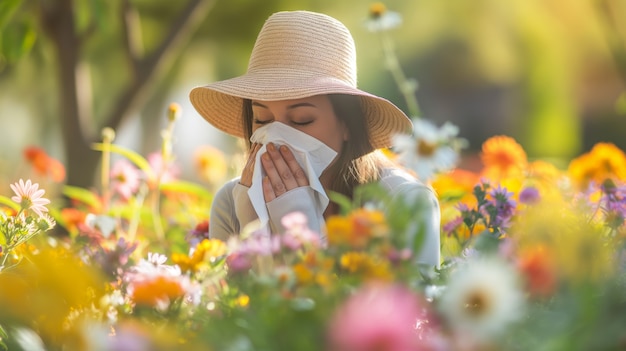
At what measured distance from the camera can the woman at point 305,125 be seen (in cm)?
175

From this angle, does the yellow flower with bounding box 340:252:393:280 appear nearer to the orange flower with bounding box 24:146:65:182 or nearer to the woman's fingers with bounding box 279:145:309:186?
the woman's fingers with bounding box 279:145:309:186

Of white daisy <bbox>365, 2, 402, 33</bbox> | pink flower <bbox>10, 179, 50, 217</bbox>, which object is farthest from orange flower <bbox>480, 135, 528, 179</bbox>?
pink flower <bbox>10, 179, 50, 217</bbox>

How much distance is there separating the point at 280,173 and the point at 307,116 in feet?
0.43

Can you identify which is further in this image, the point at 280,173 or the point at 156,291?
the point at 280,173

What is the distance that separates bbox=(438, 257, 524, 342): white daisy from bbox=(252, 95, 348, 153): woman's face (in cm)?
105

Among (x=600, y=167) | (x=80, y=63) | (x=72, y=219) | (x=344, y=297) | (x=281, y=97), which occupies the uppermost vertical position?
(x=80, y=63)

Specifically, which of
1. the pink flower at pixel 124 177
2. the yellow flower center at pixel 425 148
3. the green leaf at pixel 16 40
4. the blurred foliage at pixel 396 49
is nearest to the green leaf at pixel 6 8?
the green leaf at pixel 16 40

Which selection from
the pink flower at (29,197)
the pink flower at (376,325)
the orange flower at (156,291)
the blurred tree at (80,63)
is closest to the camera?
the pink flower at (376,325)

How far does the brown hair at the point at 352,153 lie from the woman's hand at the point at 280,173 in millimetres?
130

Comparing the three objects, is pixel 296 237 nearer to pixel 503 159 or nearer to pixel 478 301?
pixel 478 301

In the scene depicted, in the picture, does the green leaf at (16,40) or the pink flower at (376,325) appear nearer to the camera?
the pink flower at (376,325)

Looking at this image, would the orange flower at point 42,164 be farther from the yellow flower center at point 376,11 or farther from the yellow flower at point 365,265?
the yellow flower at point 365,265

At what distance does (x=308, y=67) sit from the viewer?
1.87 m

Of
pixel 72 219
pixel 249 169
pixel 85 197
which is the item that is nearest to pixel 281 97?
pixel 249 169
